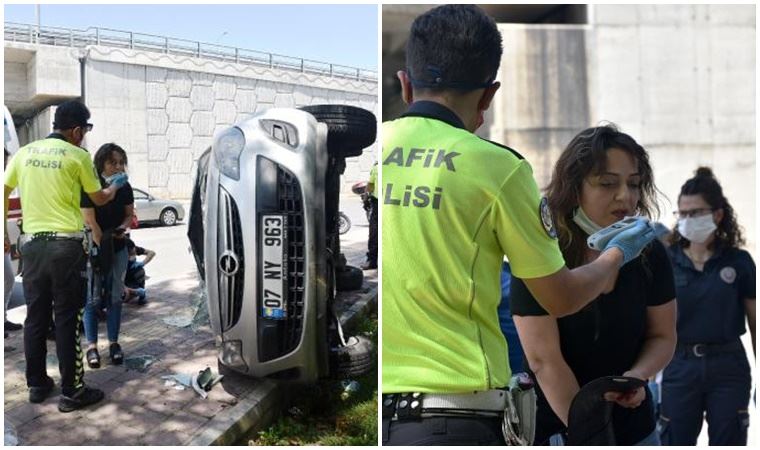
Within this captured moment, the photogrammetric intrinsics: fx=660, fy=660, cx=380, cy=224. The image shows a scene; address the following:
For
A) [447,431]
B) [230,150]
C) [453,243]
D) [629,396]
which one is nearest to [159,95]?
[230,150]

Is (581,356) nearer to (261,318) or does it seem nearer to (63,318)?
(261,318)

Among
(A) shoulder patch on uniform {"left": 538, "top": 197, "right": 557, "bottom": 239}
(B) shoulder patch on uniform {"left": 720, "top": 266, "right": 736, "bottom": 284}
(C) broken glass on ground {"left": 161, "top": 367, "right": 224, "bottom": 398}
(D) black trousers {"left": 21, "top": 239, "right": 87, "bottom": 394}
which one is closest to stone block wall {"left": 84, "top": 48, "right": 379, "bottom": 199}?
(D) black trousers {"left": 21, "top": 239, "right": 87, "bottom": 394}

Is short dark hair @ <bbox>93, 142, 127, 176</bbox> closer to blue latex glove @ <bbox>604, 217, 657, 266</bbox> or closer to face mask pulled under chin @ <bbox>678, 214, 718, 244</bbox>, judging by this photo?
blue latex glove @ <bbox>604, 217, 657, 266</bbox>

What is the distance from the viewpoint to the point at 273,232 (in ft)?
6.31

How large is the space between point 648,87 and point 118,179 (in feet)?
5.91

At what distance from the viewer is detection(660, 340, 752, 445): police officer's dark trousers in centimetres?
192

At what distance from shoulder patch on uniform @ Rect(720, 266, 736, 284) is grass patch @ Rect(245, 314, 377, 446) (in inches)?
41.6

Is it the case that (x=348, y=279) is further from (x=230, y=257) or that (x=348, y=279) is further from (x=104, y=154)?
(x=104, y=154)

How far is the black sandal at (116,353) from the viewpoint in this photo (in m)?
2.15

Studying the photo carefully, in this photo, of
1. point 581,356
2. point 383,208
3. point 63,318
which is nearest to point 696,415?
point 581,356

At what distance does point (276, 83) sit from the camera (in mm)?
1856

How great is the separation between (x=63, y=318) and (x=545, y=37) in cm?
170

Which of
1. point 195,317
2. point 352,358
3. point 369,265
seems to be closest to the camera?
point 369,265

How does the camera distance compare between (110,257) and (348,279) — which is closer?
(348,279)
